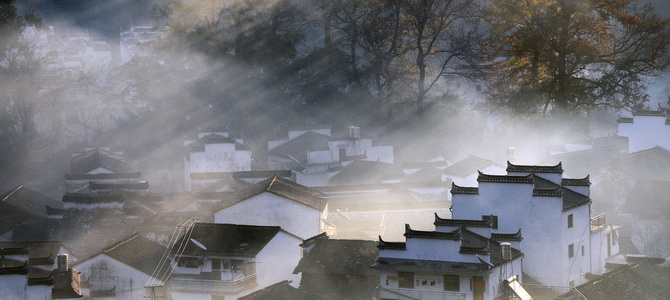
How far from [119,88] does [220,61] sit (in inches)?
248

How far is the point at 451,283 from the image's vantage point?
19.2 metres

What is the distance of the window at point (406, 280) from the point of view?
19.6m

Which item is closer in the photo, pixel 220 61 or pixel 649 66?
pixel 649 66

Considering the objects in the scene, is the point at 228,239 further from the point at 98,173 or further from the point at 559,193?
the point at 98,173

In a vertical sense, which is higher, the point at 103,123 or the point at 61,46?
the point at 61,46

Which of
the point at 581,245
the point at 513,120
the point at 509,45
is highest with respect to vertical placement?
the point at 509,45

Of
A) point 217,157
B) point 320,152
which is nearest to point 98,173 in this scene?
point 217,157

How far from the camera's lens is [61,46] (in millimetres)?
50625

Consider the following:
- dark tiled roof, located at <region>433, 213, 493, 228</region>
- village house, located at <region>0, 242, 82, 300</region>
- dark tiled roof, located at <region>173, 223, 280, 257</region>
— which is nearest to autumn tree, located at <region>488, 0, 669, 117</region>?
dark tiled roof, located at <region>433, 213, 493, 228</region>

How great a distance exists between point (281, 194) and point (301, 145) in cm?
1203

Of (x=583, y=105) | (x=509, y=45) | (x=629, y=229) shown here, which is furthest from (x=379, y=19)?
(x=629, y=229)

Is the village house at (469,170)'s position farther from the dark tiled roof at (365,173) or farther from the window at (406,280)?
the window at (406,280)

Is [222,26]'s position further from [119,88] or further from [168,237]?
[168,237]

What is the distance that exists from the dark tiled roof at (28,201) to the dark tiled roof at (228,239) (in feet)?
30.6
